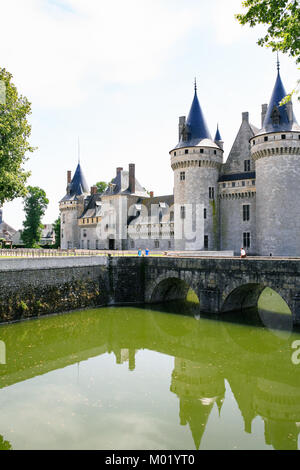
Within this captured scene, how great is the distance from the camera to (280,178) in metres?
28.4

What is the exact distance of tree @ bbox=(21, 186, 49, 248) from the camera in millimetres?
52737

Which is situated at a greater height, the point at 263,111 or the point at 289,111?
the point at 263,111

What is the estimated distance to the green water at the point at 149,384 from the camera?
743 centimetres

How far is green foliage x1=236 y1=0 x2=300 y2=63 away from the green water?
873cm

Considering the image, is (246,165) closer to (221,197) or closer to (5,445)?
(221,197)

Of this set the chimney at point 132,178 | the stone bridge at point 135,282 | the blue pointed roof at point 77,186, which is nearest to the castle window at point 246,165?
the chimney at point 132,178

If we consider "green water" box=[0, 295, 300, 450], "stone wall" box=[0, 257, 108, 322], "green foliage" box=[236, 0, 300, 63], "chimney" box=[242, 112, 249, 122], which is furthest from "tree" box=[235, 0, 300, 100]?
"chimney" box=[242, 112, 249, 122]

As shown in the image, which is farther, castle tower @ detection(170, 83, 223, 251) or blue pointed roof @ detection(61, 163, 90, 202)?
blue pointed roof @ detection(61, 163, 90, 202)

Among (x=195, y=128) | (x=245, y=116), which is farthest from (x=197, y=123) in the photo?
(x=245, y=116)

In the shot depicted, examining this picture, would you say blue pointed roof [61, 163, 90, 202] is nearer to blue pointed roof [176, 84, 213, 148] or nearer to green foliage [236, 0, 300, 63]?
blue pointed roof [176, 84, 213, 148]

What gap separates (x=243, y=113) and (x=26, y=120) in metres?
21.7

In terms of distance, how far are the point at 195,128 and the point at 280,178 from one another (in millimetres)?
9541

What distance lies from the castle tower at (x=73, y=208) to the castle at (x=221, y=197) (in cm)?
630

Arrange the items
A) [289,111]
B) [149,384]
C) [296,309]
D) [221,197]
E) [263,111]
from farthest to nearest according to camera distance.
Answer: [221,197] → [263,111] → [289,111] → [296,309] → [149,384]
